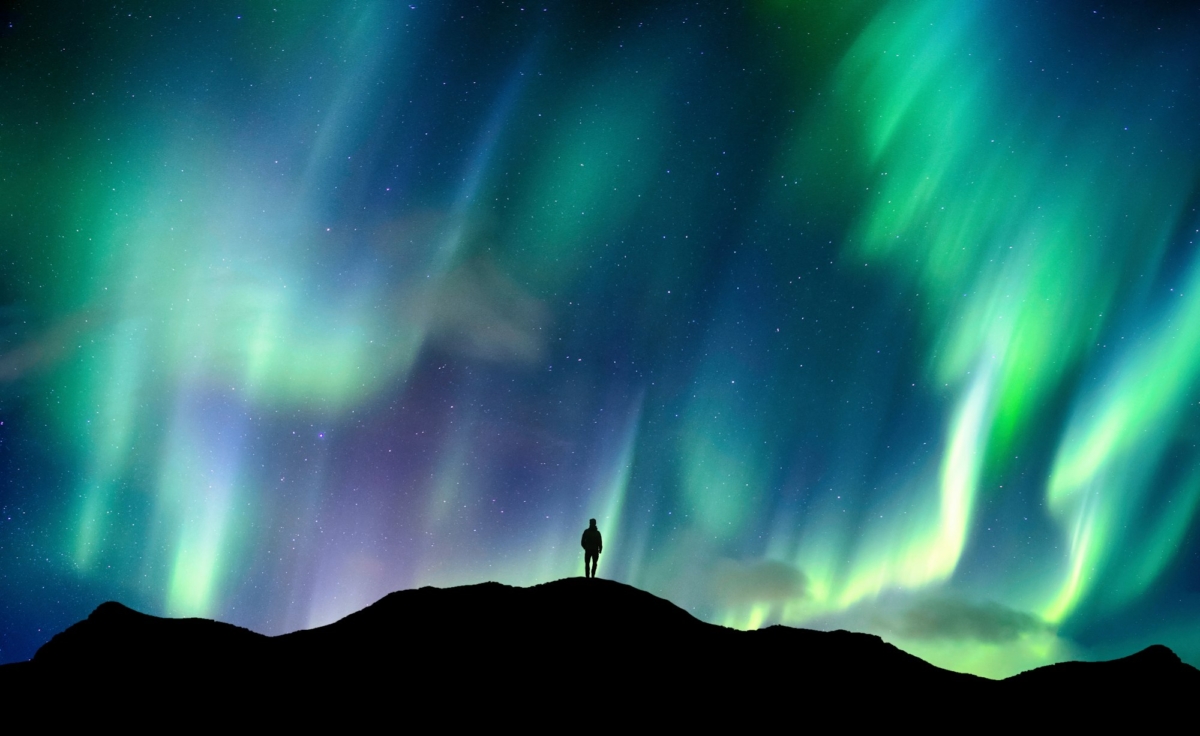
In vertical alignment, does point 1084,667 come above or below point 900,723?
above

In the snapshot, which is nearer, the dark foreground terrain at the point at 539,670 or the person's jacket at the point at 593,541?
the dark foreground terrain at the point at 539,670

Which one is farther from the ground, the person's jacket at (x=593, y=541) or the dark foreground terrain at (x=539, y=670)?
the person's jacket at (x=593, y=541)

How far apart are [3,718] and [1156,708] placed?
35.9 m

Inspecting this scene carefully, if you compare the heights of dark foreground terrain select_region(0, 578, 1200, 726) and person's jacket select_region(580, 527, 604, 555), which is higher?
person's jacket select_region(580, 527, 604, 555)

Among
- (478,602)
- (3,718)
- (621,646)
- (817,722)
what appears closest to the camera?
(3,718)

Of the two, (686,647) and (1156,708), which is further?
(686,647)

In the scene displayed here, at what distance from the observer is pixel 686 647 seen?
25.8m

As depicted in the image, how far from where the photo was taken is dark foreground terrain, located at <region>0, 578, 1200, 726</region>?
74.8 feet

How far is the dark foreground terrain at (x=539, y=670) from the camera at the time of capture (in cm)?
2281

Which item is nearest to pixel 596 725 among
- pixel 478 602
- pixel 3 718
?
pixel 478 602

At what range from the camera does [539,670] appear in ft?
78.3

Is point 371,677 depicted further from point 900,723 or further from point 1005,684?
point 1005,684

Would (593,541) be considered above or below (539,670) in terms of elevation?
above

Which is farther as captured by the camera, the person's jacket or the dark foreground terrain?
the person's jacket
